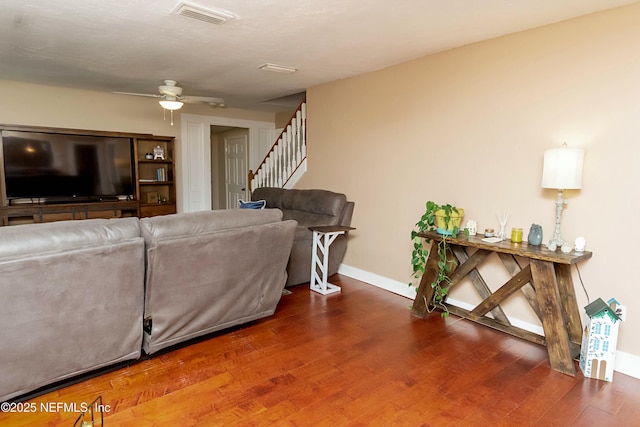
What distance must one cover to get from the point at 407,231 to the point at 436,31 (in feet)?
6.10

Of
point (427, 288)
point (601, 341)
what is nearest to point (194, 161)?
point (427, 288)

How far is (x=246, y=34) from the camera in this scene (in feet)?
9.69

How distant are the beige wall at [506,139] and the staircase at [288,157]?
80 cm

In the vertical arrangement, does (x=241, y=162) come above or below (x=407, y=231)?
above

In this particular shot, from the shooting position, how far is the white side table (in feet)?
12.6

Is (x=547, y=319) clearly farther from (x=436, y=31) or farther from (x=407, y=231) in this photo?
(x=436, y=31)

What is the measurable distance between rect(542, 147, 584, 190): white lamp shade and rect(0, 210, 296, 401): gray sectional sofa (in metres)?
1.87

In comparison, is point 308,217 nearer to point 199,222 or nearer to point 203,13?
point 199,222

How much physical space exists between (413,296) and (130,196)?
14.0 feet

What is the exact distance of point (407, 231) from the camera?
3814mm

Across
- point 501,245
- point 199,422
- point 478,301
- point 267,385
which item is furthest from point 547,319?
point 199,422

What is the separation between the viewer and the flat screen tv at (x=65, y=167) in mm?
4645

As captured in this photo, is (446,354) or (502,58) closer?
(446,354)

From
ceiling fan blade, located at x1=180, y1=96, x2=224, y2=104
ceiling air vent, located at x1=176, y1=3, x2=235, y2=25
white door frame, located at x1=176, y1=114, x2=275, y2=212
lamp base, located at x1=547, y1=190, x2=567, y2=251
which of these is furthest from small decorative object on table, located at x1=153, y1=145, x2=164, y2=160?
lamp base, located at x1=547, y1=190, x2=567, y2=251
